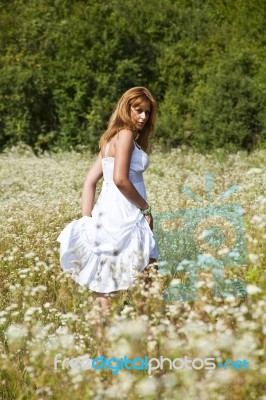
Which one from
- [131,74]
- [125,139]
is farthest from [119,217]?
[131,74]

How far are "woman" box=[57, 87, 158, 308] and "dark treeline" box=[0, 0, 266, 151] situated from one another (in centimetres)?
1136

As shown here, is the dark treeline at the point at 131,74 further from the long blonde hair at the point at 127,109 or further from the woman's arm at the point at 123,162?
the woman's arm at the point at 123,162

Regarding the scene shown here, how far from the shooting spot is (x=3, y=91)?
19.1m

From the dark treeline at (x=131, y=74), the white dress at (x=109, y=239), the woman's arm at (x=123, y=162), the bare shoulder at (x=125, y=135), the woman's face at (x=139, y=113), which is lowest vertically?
the dark treeline at (x=131, y=74)

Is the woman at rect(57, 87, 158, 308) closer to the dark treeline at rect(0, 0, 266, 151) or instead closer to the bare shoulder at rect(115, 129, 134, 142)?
the bare shoulder at rect(115, 129, 134, 142)

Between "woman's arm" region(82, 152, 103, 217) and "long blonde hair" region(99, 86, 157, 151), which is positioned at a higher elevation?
"long blonde hair" region(99, 86, 157, 151)

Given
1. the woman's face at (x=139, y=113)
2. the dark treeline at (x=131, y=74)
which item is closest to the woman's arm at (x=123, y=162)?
the woman's face at (x=139, y=113)

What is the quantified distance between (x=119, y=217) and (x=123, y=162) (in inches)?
16.7

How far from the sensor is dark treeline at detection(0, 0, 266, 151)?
1634cm

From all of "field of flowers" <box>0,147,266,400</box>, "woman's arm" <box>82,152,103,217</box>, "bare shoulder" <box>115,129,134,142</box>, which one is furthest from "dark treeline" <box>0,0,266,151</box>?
"bare shoulder" <box>115,129,134,142</box>

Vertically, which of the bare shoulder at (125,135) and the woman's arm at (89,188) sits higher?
the bare shoulder at (125,135)

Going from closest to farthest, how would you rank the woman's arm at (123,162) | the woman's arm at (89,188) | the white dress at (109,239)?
1. the woman's arm at (123,162)
2. the white dress at (109,239)
3. the woman's arm at (89,188)

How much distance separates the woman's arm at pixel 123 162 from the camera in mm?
4277

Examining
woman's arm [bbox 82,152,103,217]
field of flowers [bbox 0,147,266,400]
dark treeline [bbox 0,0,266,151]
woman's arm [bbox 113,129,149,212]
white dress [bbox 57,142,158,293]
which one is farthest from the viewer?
dark treeline [bbox 0,0,266,151]
